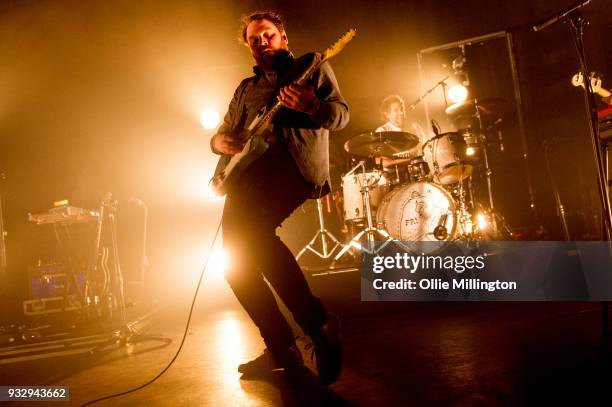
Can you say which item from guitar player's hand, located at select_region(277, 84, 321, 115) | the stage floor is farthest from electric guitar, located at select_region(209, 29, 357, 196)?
the stage floor

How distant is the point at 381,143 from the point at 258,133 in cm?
264

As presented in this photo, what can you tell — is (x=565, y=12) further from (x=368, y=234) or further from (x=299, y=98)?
(x=368, y=234)

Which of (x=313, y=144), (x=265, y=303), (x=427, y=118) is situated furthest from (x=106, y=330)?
(x=427, y=118)

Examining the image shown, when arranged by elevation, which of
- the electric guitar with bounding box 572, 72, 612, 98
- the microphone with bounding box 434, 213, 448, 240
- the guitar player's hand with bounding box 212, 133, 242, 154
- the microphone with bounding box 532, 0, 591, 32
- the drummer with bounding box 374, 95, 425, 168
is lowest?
the microphone with bounding box 434, 213, 448, 240

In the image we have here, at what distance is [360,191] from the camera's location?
475 cm

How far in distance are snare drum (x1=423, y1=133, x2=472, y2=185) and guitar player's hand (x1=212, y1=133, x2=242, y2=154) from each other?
3146mm

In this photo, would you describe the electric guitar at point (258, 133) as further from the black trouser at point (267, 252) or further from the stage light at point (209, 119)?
the stage light at point (209, 119)

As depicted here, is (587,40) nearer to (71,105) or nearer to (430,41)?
(430,41)

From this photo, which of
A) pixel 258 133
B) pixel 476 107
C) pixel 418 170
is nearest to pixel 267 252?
pixel 258 133

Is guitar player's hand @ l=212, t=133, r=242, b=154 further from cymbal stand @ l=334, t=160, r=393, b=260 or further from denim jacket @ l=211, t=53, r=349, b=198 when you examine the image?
cymbal stand @ l=334, t=160, r=393, b=260

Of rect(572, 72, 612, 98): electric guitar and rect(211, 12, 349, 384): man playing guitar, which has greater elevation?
rect(572, 72, 612, 98): electric guitar

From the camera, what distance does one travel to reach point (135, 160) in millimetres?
6582

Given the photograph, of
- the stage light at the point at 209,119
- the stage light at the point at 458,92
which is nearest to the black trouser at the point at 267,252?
the stage light at the point at 458,92

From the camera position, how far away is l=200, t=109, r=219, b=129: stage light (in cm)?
661
